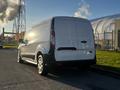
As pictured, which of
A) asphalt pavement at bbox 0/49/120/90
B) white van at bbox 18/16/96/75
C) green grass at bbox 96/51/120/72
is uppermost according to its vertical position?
white van at bbox 18/16/96/75

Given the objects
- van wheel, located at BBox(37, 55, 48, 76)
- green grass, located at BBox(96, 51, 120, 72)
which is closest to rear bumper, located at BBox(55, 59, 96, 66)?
van wheel, located at BBox(37, 55, 48, 76)

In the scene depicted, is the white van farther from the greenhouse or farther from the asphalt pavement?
the greenhouse

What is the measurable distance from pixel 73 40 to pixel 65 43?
0.36 m

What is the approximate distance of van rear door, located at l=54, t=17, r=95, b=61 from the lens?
10297 millimetres

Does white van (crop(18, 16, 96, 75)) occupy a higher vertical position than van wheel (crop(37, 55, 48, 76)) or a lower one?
higher

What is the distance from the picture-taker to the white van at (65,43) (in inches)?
404

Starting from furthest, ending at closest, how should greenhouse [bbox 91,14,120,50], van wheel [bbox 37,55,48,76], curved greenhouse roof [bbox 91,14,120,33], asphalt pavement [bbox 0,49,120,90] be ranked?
curved greenhouse roof [bbox 91,14,120,33], greenhouse [bbox 91,14,120,50], van wheel [bbox 37,55,48,76], asphalt pavement [bbox 0,49,120,90]

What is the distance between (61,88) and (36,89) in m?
0.73

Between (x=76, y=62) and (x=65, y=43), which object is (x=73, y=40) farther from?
(x=76, y=62)

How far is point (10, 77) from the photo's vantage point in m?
10.1

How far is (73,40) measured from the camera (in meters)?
10.5

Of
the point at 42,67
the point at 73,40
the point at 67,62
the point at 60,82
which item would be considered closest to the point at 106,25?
the point at 73,40

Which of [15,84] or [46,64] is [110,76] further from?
[15,84]

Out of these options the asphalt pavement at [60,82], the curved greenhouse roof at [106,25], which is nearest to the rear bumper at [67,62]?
the asphalt pavement at [60,82]
